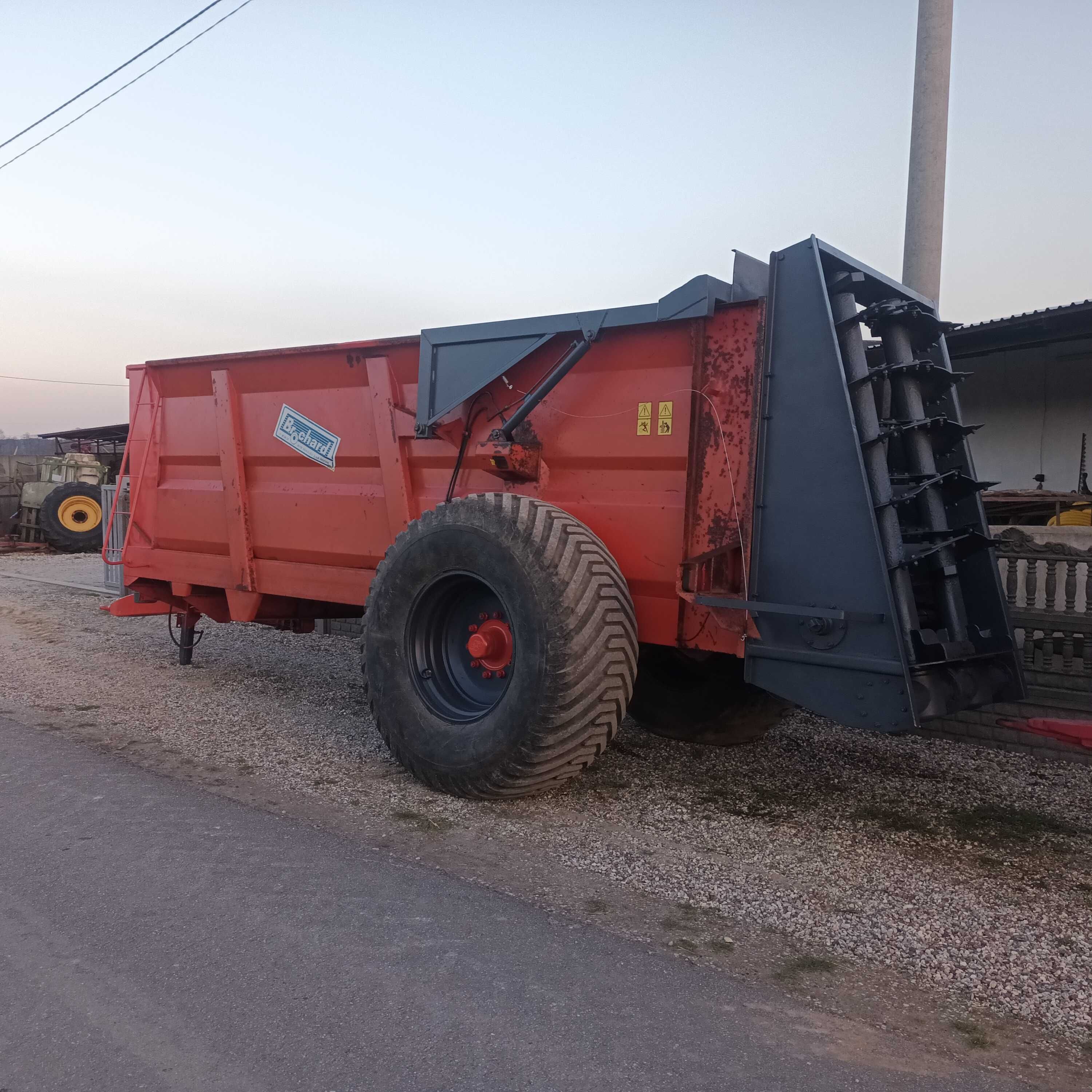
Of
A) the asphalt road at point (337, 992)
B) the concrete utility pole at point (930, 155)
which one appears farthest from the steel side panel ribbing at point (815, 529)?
the concrete utility pole at point (930, 155)

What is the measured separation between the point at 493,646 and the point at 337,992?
6.62 feet

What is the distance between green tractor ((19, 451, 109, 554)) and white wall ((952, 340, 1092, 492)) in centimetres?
1635

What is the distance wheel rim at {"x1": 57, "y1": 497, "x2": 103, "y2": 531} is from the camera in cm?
1992

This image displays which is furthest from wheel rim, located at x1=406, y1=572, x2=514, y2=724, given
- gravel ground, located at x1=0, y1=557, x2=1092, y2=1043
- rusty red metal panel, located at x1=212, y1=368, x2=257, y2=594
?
rusty red metal panel, located at x1=212, y1=368, x2=257, y2=594

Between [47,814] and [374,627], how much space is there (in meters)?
1.61

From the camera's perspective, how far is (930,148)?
23.6ft

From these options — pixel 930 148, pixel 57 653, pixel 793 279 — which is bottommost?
pixel 57 653

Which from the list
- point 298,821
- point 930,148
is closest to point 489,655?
point 298,821

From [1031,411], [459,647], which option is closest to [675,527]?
[459,647]

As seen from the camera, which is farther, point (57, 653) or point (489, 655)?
point (57, 653)

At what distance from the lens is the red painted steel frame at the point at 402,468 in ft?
14.2

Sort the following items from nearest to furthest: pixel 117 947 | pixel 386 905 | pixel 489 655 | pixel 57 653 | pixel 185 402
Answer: pixel 117 947 → pixel 386 905 → pixel 489 655 → pixel 185 402 → pixel 57 653

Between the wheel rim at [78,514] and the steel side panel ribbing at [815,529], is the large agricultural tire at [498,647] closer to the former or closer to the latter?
the steel side panel ribbing at [815,529]

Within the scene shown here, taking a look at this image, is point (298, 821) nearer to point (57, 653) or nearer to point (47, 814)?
point (47, 814)
